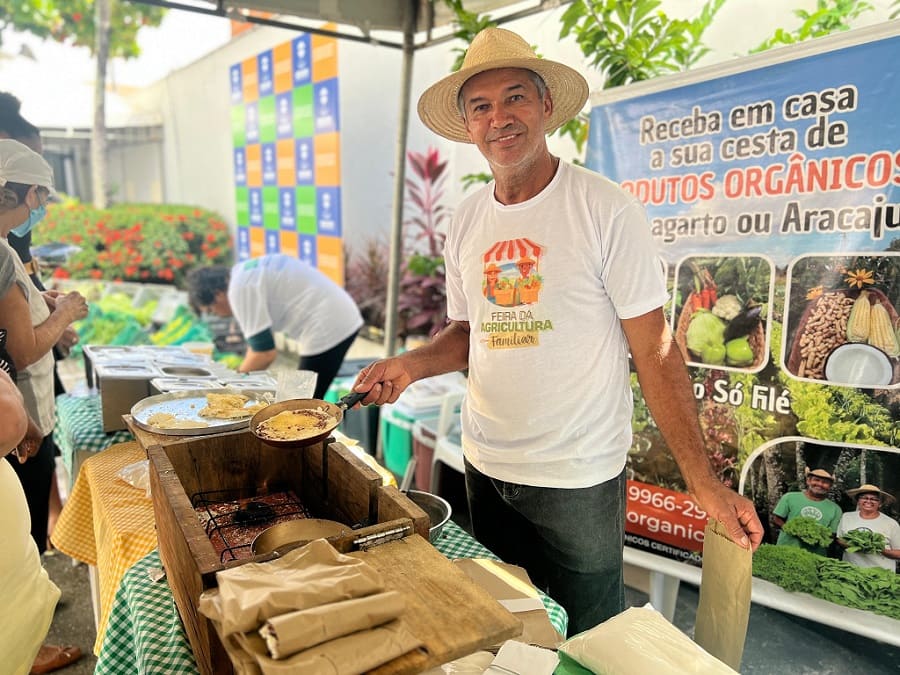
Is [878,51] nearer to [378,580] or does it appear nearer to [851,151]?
[851,151]

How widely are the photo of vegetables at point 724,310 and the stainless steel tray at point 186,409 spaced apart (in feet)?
5.10

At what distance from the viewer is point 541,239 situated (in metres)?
1.70

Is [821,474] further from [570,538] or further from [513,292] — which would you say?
[513,292]

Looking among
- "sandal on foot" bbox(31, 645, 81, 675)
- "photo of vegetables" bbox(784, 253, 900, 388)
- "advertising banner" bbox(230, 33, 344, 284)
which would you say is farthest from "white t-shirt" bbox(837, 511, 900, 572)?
"advertising banner" bbox(230, 33, 344, 284)

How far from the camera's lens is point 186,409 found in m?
2.21

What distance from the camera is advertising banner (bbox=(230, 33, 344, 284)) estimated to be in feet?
20.6

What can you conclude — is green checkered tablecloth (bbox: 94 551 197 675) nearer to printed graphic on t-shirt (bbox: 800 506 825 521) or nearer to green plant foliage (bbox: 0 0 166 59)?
printed graphic on t-shirt (bbox: 800 506 825 521)

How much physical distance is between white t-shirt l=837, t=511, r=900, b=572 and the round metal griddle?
5.67ft

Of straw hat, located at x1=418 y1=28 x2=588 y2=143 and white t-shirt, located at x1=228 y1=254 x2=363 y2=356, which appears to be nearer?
straw hat, located at x1=418 y1=28 x2=588 y2=143

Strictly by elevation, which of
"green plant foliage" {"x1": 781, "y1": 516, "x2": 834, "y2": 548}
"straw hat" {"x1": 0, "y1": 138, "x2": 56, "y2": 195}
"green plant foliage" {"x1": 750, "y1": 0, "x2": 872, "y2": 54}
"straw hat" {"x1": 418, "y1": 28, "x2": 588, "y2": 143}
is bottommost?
"green plant foliage" {"x1": 781, "y1": 516, "x2": 834, "y2": 548}

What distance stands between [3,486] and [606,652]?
151cm

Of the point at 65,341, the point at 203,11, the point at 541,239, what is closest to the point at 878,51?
the point at 541,239

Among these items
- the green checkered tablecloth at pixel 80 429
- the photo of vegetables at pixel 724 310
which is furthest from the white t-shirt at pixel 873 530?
the green checkered tablecloth at pixel 80 429

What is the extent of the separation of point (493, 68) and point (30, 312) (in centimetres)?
189
